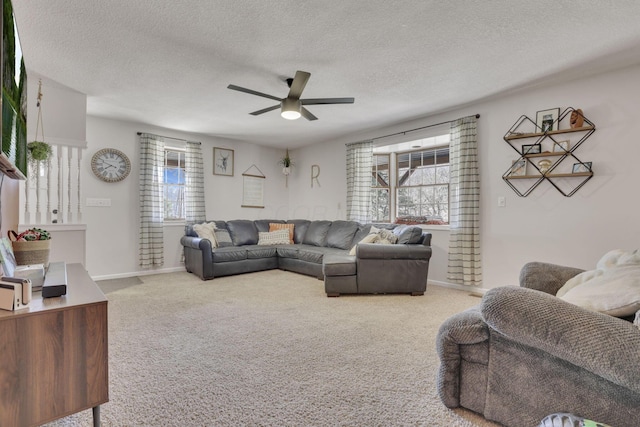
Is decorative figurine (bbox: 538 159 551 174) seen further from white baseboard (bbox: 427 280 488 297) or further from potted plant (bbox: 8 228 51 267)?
potted plant (bbox: 8 228 51 267)

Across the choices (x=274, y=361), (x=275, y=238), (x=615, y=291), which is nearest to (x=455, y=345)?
(x=615, y=291)

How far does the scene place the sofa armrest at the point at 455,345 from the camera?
141 cm

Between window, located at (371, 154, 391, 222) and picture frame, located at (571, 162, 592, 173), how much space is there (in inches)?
97.8

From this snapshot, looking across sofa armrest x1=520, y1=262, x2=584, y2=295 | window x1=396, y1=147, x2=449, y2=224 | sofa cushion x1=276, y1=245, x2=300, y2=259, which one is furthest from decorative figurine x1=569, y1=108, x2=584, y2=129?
sofa cushion x1=276, y1=245, x2=300, y2=259

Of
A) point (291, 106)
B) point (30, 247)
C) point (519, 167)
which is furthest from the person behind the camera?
point (519, 167)

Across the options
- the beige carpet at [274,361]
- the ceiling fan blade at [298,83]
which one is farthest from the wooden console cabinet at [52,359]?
the ceiling fan blade at [298,83]

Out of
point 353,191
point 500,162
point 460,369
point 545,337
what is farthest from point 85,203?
point 500,162

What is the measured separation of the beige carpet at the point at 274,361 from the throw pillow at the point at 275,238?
1.95 metres

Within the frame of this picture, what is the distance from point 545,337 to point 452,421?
2.12 ft

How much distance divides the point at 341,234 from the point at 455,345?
3.58 m

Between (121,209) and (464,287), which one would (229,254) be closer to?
(121,209)

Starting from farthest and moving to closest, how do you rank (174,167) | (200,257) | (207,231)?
(174,167)
(207,231)
(200,257)

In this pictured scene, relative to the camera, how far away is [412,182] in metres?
4.90

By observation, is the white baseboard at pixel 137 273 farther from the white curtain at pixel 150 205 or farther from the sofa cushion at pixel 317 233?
the sofa cushion at pixel 317 233
